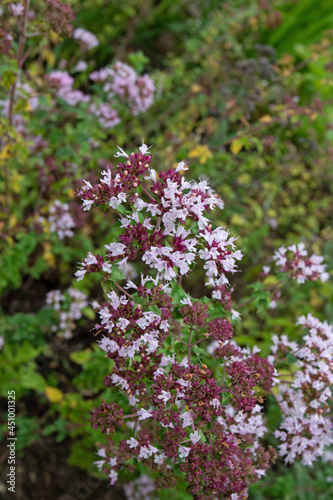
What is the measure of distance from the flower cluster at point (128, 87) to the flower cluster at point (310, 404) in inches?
74.6

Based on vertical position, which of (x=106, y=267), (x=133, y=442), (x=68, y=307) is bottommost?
(x=133, y=442)

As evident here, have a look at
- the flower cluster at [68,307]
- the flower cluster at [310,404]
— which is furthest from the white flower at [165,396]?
the flower cluster at [68,307]

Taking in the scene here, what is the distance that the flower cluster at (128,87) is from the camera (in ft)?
9.31

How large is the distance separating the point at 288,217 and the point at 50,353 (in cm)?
273

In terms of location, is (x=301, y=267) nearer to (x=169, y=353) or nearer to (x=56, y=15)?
(x=169, y=353)

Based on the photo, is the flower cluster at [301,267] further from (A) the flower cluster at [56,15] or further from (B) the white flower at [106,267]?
(A) the flower cluster at [56,15]

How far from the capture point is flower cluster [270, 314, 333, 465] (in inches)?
67.3

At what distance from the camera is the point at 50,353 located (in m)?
3.16

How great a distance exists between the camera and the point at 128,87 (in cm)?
284

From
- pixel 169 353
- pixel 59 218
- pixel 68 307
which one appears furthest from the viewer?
pixel 68 307

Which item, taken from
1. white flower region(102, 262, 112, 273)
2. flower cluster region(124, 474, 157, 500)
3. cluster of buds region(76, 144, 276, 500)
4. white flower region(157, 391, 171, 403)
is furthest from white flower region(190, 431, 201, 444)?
flower cluster region(124, 474, 157, 500)

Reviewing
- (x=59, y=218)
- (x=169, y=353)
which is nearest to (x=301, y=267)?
(x=169, y=353)

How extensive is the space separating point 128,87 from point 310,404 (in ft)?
7.23

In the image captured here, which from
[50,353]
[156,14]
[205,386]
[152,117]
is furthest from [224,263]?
[156,14]
